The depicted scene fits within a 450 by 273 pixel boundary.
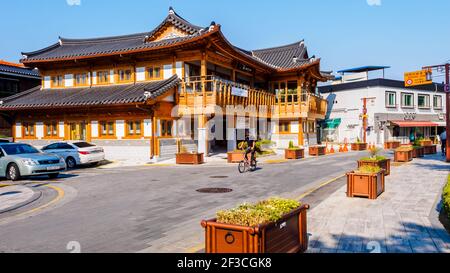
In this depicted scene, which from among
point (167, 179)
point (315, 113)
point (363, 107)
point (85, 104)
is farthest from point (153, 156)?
point (363, 107)

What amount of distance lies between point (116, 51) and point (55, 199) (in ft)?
53.3

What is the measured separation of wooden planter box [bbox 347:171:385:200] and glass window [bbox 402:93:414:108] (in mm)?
37784

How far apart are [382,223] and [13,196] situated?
32.6ft

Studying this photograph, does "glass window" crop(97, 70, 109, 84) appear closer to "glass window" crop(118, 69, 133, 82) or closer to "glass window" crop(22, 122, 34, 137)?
"glass window" crop(118, 69, 133, 82)

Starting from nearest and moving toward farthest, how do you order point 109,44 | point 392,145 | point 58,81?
point 58,81, point 109,44, point 392,145

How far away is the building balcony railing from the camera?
2277cm

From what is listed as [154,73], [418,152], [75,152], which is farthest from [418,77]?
[75,152]

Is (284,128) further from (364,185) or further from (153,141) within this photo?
(364,185)

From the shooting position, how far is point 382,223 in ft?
23.0

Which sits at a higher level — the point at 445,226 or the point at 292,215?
the point at 292,215

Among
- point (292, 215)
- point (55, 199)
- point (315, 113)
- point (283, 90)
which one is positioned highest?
point (283, 90)

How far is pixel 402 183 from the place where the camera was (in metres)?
12.0

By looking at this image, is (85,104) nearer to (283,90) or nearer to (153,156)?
(153,156)

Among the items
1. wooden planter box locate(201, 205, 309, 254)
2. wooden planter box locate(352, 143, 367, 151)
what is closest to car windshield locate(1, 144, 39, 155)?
wooden planter box locate(201, 205, 309, 254)
